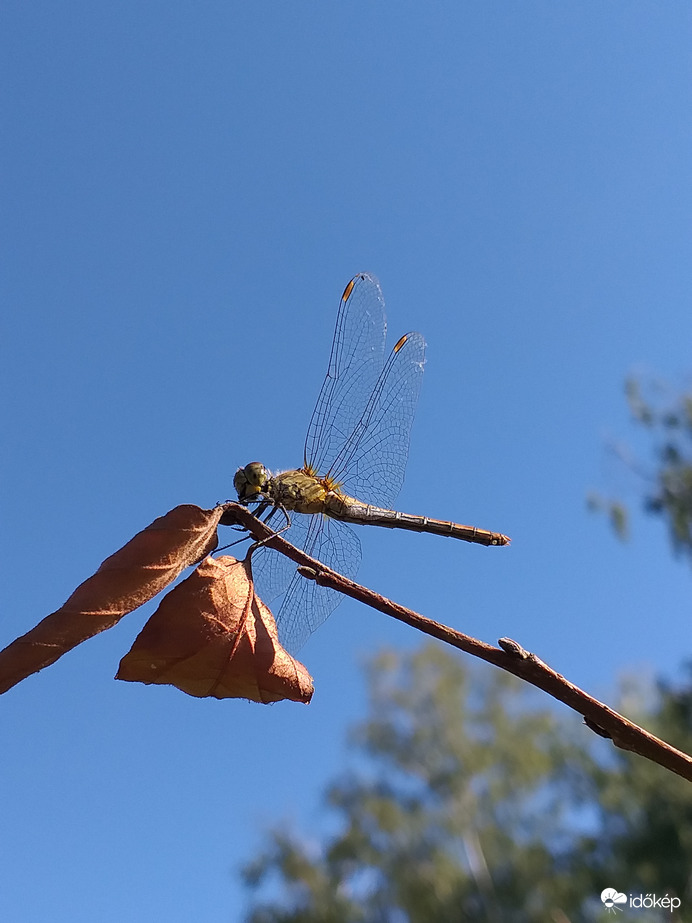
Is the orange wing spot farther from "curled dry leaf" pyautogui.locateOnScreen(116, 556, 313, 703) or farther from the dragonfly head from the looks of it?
"curled dry leaf" pyautogui.locateOnScreen(116, 556, 313, 703)

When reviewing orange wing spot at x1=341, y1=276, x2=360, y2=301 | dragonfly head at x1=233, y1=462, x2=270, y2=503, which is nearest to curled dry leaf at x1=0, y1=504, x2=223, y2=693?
dragonfly head at x1=233, y1=462, x2=270, y2=503

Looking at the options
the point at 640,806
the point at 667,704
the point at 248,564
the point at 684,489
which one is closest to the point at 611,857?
the point at 640,806

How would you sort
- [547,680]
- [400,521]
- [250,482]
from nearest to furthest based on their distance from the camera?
[547,680] < [250,482] < [400,521]

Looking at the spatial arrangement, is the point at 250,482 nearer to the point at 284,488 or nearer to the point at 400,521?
the point at 284,488

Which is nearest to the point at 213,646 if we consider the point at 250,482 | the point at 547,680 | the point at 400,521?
the point at 547,680

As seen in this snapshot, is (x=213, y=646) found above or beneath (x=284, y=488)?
beneath

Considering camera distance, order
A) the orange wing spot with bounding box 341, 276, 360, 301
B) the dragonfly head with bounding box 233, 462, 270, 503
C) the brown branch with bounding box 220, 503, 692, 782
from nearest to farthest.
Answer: the brown branch with bounding box 220, 503, 692, 782
the dragonfly head with bounding box 233, 462, 270, 503
the orange wing spot with bounding box 341, 276, 360, 301
